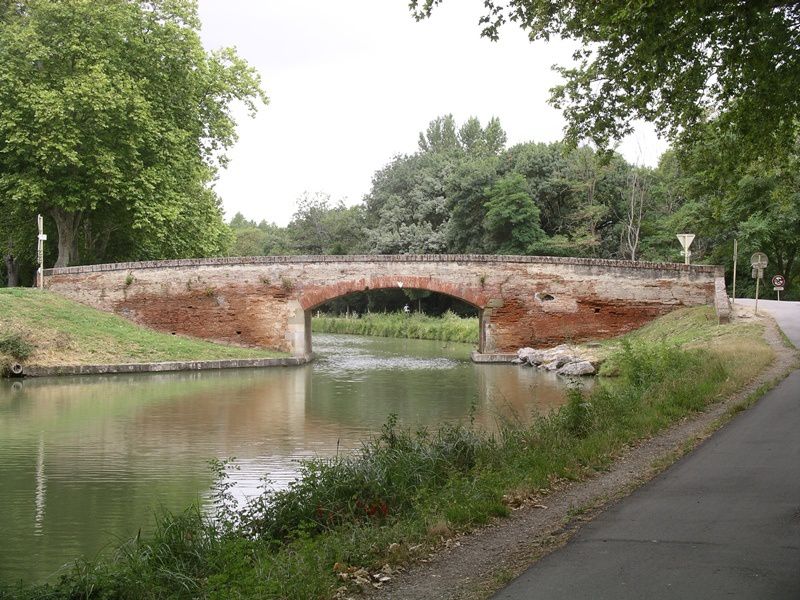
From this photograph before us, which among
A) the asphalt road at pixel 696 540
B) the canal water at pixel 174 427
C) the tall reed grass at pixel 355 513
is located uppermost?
the asphalt road at pixel 696 540

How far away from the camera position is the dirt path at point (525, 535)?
15.7 feet

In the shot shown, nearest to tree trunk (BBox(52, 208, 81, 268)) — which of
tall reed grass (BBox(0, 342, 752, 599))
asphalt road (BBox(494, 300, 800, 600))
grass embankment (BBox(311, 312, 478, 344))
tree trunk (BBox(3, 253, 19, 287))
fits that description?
tree trunk (BBox(3, 253, 19, 287))

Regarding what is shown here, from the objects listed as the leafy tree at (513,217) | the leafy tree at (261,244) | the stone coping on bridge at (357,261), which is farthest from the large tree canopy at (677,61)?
the leafy tree at (261,244)

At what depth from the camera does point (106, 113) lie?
24.0 m

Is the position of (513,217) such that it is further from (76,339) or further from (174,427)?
(174,427)

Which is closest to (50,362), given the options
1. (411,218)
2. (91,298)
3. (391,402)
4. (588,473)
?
(91,298)

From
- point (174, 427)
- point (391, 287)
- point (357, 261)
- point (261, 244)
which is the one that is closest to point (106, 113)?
point (357, 261)

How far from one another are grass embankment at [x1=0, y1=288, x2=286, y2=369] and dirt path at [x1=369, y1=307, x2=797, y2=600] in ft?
53.0

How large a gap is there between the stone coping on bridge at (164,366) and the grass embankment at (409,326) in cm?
1153

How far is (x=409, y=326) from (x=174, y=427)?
2606 centimetres

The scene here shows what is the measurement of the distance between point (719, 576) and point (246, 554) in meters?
2.85

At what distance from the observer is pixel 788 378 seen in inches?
485

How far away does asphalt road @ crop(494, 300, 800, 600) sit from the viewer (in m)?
4.35

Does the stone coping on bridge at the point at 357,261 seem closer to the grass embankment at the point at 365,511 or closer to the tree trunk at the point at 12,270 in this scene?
the tree trunk at the point at 12,270
